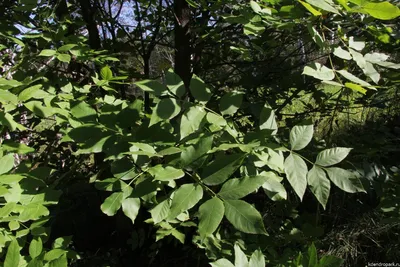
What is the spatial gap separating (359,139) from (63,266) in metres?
1.45

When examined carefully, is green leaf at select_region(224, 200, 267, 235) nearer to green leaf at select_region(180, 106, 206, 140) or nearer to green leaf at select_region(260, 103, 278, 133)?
green leaf at select_region(180, 106, 206, 140)

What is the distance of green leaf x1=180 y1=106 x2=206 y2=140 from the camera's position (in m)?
0.88

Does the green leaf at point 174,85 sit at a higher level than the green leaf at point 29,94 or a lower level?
lower

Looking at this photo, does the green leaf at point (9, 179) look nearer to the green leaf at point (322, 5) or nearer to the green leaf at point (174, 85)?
the green leaf at point (174, 85)

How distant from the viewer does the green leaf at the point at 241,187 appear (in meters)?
0.77

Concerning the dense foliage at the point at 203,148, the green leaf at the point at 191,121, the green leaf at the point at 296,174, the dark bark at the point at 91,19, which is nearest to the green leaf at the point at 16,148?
the dense foliage at the point at 203,148

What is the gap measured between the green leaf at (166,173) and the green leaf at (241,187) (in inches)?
4.0

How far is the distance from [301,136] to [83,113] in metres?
0.62

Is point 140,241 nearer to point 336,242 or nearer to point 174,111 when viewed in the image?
point 336,242

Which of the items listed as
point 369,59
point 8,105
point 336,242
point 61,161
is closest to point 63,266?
point 8,105

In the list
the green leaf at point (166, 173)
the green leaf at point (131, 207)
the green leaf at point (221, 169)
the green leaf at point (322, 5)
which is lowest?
the green leaf at point (131, 207)

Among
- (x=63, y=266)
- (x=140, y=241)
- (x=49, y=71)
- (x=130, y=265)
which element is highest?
(x=49, y=71)

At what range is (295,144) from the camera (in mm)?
988

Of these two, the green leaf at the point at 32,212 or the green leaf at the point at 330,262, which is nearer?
the green leaf at the point at 330,262
